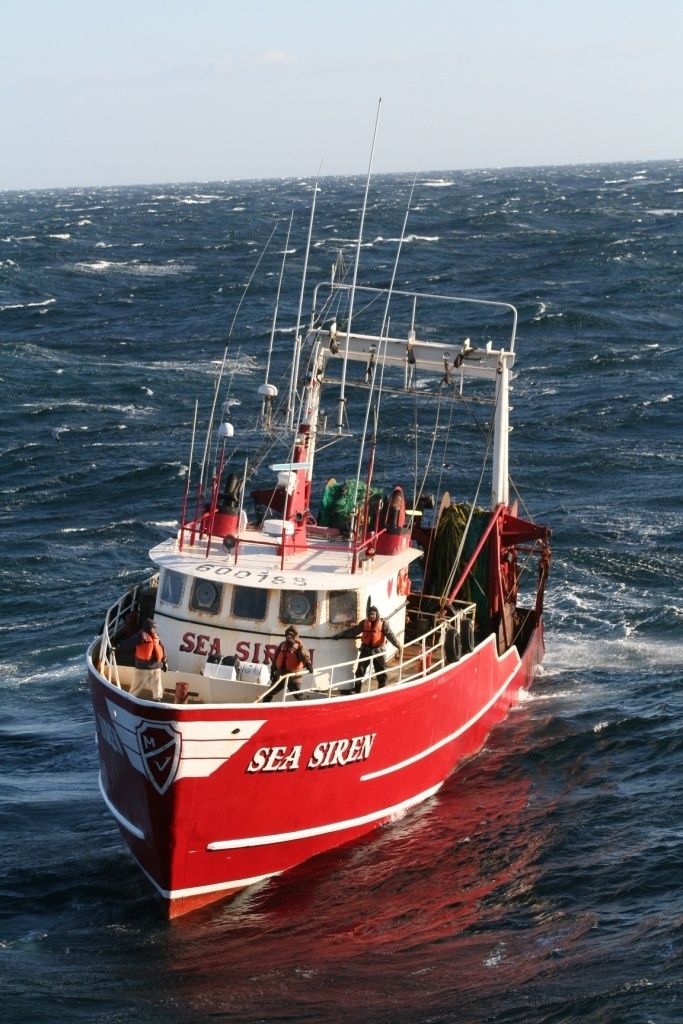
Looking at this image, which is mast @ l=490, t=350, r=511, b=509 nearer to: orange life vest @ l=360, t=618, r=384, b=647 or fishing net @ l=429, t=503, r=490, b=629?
fishing net @ l=429, t=503, r=490, b=629

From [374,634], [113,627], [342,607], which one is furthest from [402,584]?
[113,627]

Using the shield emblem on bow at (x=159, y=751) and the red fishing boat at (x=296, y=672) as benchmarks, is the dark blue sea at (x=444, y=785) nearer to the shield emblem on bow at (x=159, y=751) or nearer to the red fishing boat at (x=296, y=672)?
the red fishing boat at (x=296, y=672)

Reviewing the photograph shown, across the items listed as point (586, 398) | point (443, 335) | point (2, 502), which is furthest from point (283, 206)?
point (2, 502)

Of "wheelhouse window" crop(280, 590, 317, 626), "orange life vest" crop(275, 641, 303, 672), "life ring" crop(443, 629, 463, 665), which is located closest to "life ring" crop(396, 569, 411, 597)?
"life ring" crop(443, 629, 463, 665)

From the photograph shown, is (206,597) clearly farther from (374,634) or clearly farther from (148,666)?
(374,634)

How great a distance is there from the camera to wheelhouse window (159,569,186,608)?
2173cm

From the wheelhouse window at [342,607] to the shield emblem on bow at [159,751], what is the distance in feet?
13.9

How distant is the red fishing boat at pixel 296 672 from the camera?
18.9 meters

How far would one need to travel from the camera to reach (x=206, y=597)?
2155cm

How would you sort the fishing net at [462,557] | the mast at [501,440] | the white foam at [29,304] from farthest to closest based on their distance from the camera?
the white foam at [29,304], the fishing net at [462,557], the mast at [501,440]

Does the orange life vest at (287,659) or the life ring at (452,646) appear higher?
the orange life vest at (287,659)

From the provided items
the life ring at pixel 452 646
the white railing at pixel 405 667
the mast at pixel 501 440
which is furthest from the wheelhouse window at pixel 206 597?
the mast at pixel 501 440

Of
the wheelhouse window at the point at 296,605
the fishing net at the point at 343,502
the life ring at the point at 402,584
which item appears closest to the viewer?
the wheelhouse window at the point at 296,605

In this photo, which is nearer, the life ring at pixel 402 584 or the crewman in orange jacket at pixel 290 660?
the crewman in orange jacket at pixel 290 660
